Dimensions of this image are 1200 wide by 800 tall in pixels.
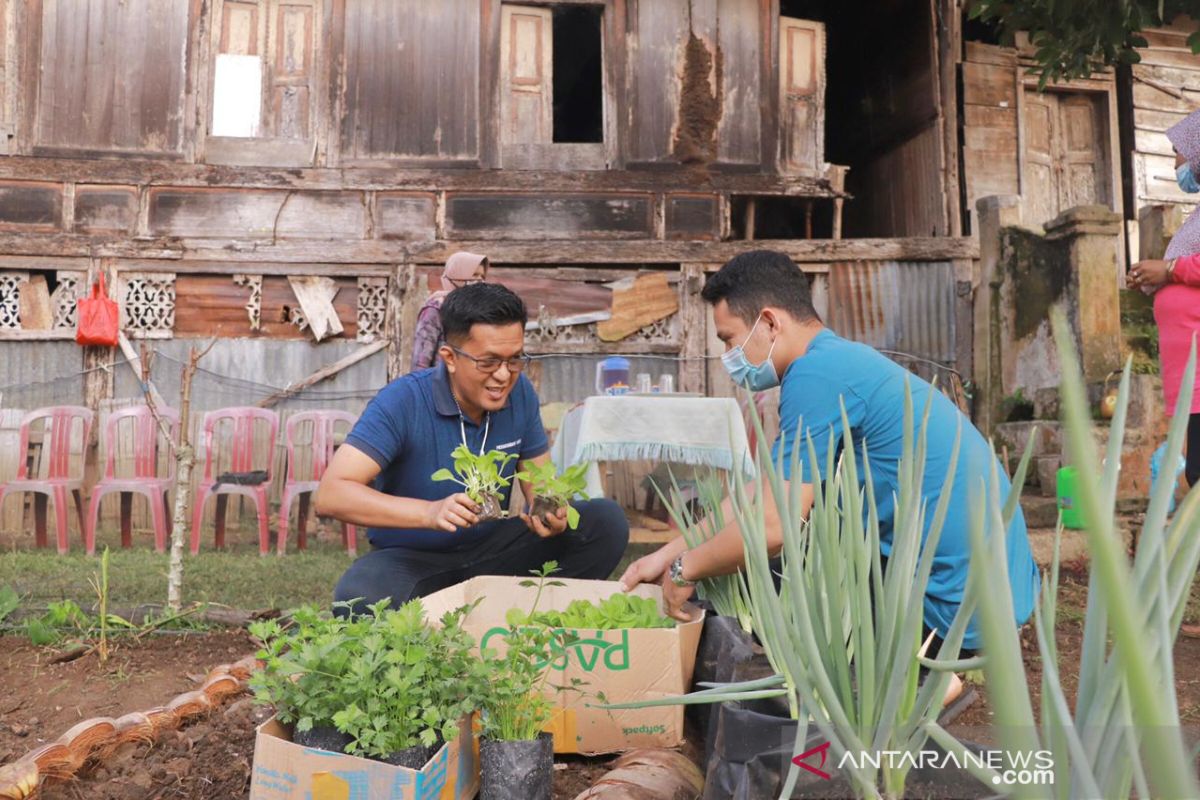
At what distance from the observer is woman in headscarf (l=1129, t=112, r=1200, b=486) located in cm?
319

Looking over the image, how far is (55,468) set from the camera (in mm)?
6719

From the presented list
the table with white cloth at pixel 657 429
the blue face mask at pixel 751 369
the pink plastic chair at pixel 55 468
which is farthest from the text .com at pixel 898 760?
the pink plastic chair at pixel 55 468

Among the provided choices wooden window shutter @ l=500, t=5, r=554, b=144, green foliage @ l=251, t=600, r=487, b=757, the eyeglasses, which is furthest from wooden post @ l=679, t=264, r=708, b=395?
green foliage @ l=251, t=600, r=487, b=757

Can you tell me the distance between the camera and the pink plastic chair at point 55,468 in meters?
6.12

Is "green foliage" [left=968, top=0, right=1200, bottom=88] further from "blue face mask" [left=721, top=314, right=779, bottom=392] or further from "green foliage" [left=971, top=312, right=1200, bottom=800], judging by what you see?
"green foliage" [left=971, top=312, right=1200, bottom=800]

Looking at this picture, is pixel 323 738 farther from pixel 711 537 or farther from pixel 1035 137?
pixel 1035 137

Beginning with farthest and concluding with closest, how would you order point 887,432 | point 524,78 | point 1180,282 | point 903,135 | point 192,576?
1. point 903,135
2. point 524,78
3. point 192,576
4. point 1180,282
5. point 887,432

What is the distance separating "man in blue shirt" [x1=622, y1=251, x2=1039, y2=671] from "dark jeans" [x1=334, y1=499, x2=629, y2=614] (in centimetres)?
75

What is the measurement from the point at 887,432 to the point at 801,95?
7185 millimetres

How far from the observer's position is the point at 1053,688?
2.27 ft

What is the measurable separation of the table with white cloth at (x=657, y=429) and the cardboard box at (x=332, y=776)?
3610 mm

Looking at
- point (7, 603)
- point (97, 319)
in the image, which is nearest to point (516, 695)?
point (7, 603)

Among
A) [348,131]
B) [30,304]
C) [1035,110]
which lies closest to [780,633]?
[348,131]

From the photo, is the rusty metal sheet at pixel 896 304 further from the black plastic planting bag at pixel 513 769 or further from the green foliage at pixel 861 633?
the green foliage at pixel 861 633
